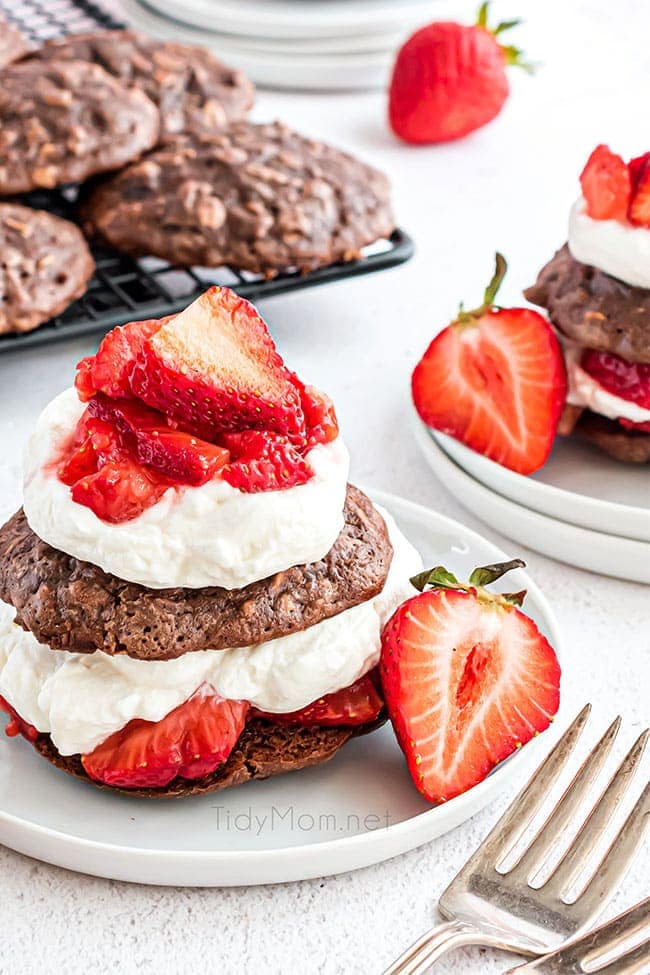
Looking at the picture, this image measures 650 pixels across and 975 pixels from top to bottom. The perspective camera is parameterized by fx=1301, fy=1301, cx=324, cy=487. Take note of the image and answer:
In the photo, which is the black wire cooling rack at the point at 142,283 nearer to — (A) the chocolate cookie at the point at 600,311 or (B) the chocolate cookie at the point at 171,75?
(B) the chocolate cookie at the point at 171,75

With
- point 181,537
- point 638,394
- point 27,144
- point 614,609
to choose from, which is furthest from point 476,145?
point 181,537

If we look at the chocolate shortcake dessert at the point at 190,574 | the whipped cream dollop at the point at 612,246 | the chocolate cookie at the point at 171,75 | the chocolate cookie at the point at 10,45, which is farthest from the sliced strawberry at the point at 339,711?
the chocolate cookie at the point at 10,45

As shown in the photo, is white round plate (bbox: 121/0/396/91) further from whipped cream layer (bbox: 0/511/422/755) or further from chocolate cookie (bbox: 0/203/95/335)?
whipped cream layer (bbox: 0/511/422/755)

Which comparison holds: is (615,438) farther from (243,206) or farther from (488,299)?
(243,206)

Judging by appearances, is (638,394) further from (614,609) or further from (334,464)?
(334,464)

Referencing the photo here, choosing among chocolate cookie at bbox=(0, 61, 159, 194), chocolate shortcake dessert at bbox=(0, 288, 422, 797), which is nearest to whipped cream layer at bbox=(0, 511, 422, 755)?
chocolate shortcake dessert at bbox=(0, 288, 422, 797)

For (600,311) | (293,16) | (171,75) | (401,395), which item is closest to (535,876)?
(600,311)
